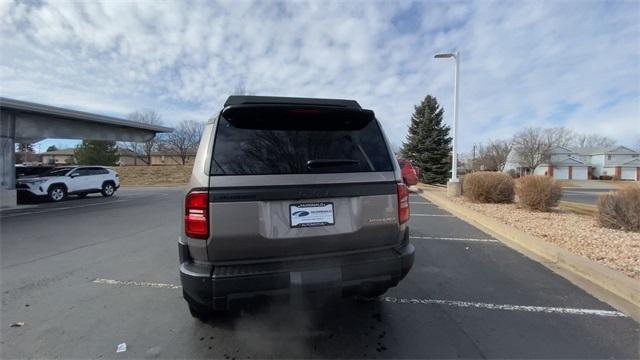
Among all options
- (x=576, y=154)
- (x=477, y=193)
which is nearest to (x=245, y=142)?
(x=477, y=193)

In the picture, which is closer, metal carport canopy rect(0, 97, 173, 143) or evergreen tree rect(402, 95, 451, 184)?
metal carport canopy rect(0, 97, 173, 143)

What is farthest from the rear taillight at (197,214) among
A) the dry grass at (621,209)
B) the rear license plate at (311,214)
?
the dry grass at (621,209)

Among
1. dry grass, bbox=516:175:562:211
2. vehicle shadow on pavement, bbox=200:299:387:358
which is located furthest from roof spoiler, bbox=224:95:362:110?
dry grass, bbox=516:175:562:211

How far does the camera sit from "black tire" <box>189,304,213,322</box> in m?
3.00

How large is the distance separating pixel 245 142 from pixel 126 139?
2286 cm

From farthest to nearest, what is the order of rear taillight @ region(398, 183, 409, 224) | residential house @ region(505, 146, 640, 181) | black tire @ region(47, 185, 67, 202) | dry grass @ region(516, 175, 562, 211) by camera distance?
residential house @ region(505, 146, 640, 181)
black tire @ region(47, 185, 67, 202)
dry grass @ region(516, 175, 562, 211)
rear taillight @ region(398, 183, 409, 224)

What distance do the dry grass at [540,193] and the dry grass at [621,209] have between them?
6.07 feet

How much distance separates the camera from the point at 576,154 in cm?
6738

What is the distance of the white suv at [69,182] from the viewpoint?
14.8m

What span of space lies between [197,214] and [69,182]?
58.2 ft

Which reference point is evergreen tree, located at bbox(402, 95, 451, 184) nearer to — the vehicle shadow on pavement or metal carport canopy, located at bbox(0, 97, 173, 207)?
metal carport canopy, located at bbox(0, 97, 173, 207)

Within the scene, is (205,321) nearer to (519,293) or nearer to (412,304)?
(412,304)

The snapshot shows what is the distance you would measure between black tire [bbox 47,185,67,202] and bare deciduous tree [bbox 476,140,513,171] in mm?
62529

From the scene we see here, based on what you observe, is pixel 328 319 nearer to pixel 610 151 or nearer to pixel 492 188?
pixel 492 188
